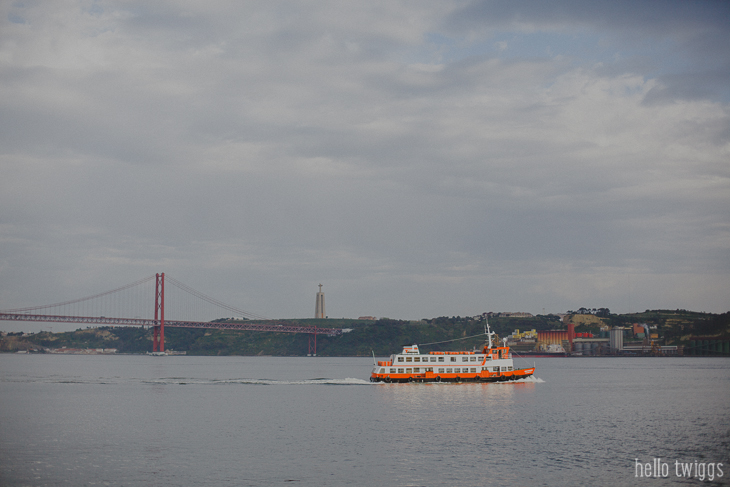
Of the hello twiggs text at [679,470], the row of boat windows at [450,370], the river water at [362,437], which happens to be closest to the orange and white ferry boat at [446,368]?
the row of boat windows at [450,370]

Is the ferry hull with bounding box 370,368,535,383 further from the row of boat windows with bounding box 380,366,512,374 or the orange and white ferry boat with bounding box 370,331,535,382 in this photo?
the row of boat windows with bounding box 380,366,512,374

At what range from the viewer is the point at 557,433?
1937 inches

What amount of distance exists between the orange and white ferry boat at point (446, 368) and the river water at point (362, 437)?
4.40m

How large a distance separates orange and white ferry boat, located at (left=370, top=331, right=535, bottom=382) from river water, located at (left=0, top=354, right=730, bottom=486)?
4.40 metres

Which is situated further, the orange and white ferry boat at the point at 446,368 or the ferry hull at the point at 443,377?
the orange and white ferry boat at the point at 446,368

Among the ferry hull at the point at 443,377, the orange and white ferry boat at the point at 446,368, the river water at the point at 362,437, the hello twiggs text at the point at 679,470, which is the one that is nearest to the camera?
the hello twiggs text at the point at 679,470

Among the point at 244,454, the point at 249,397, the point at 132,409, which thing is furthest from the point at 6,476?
the point at 249,397

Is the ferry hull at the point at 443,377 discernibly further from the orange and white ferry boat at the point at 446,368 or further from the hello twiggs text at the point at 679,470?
the hello twiggs text at the point at 679,470

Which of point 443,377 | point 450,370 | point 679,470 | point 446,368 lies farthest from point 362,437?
point 450,370

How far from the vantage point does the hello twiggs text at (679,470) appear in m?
33.9

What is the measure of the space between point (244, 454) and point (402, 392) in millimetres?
43070

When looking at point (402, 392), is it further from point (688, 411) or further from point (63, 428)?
point (63, 428)

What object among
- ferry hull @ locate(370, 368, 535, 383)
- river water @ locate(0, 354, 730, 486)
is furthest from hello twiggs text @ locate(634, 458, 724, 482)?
ferry hull @ locate(370, 368, 535, 383)

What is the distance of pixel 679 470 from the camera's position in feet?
116
